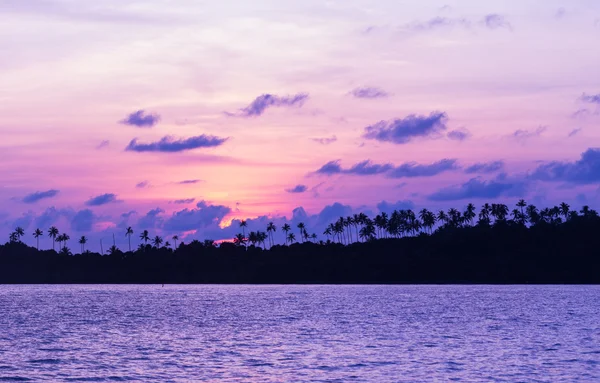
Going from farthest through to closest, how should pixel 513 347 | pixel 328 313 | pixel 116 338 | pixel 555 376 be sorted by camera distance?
pixel 328 313 → pixel 116 338 → pixel 513 347 → pixel 555 376

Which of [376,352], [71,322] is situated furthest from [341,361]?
[71,322]

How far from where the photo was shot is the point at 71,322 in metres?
118

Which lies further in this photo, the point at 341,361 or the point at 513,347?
the point at 513,347

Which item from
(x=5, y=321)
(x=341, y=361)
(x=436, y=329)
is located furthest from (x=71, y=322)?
(x=341, y=361)

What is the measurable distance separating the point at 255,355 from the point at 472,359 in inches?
759

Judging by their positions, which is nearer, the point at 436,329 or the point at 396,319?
the point at 436,329

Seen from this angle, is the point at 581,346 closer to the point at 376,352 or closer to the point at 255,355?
the point at 376,352

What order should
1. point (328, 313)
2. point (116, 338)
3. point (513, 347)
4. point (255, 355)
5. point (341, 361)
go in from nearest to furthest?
point (341, 361), point (255, 355), point (513, 347), point (116, 338), point (328, 313)

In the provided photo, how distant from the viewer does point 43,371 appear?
63031 mm

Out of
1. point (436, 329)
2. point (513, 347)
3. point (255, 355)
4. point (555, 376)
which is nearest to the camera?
point (555, 376)

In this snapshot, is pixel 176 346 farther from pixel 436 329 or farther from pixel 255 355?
pixel 436 329

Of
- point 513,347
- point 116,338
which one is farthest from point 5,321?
point 513,347

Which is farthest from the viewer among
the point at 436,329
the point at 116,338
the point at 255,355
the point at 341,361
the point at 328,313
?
the point at 328,313

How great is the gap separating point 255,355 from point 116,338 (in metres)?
24.2
